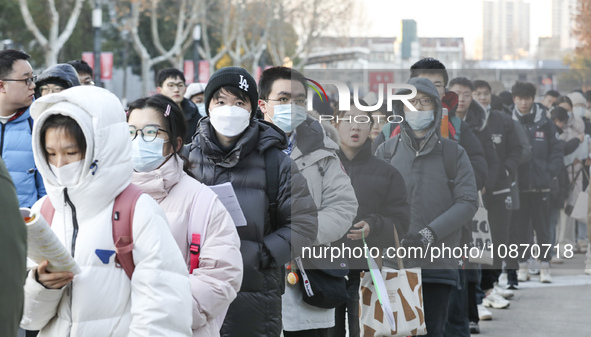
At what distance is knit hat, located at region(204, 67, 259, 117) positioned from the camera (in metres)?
4.53

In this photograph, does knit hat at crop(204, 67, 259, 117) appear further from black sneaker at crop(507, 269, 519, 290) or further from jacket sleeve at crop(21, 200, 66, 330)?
black sneaker at crop(507, 269, 519, 290)

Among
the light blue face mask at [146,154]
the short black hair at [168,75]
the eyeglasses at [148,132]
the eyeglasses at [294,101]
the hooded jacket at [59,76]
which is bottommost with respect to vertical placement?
the light blue face mask at [146,154]

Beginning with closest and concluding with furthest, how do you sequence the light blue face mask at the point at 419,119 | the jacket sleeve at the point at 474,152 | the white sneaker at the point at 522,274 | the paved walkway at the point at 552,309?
1. the light blue face mask at the point at 419,119
2. the jacket sleeve at the point at 474,152
3. the paved walkway at the point at 552,309
4. the white sneaker at the point at 522,274

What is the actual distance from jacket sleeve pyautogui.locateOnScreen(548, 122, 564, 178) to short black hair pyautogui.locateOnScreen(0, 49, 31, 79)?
4001 mm

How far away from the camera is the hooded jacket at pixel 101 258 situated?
291 cm

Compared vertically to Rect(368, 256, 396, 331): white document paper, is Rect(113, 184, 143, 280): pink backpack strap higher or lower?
higher

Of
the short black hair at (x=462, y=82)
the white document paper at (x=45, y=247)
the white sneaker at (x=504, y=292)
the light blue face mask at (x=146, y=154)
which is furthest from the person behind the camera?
the white sneaker at (x=504, y=292)

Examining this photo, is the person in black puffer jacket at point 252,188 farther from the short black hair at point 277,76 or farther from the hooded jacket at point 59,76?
the hooded jacket at point 59,76

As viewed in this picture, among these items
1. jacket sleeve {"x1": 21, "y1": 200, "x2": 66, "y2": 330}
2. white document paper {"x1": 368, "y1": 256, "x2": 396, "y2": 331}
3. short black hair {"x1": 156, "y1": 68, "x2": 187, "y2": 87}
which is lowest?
white document paper {"x1": 368, "y1": 256, "x2": 396, "y2": 331}

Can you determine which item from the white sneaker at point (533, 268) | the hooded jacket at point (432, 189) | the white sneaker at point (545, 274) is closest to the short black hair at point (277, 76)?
the hooded jacket at point (432, 189)

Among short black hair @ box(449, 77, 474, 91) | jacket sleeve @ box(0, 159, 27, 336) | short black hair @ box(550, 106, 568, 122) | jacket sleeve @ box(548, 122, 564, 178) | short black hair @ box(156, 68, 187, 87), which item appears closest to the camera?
jacket sleeve @ box(0, 159, 27, 336)

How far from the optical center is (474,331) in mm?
7832

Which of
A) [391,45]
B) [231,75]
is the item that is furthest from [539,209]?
[231,75]

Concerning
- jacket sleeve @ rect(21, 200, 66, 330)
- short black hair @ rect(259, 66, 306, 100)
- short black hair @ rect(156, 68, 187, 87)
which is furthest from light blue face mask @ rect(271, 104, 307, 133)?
short black hair @ rect(156, 68, 187, 87)
